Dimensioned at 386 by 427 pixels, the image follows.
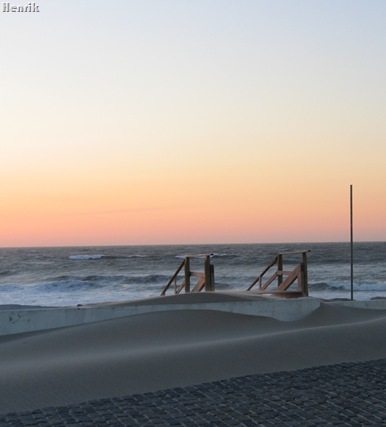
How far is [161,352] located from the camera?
26.7 ft

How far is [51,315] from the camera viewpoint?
36.8 feet

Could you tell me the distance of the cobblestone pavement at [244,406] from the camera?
16.6 ft

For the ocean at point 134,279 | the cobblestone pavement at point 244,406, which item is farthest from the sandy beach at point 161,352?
the ocean at point 134,279

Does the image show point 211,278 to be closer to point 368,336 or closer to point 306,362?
point 368,336

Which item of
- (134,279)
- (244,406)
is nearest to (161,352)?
(244,406)

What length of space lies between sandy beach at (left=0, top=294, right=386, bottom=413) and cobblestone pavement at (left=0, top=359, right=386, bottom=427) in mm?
421

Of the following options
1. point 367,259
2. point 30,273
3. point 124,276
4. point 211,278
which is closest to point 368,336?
A: point 211,278

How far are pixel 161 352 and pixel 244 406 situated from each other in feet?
9.14

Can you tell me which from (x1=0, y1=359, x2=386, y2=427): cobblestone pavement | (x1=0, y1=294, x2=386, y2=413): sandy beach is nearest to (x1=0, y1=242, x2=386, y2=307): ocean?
(x1=0, y1=294, x2=386, y2=413): sandy beach

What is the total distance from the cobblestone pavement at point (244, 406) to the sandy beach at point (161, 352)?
0.42 m

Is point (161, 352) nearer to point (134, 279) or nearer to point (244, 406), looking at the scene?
point (244, 406)

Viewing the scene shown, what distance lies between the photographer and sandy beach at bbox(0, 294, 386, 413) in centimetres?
643

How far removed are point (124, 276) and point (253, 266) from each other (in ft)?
36.8

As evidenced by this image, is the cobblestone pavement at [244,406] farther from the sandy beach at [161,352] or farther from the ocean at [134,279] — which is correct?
the ocean at [134,279]
